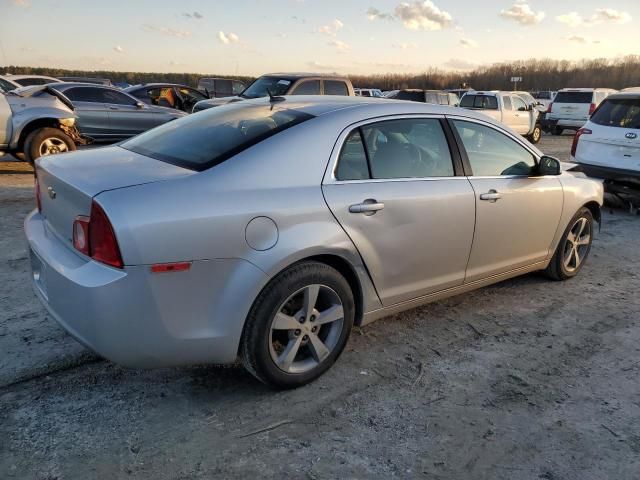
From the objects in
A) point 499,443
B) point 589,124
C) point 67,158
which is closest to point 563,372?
point 499,443

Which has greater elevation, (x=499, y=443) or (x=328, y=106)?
(x=328, y=106)

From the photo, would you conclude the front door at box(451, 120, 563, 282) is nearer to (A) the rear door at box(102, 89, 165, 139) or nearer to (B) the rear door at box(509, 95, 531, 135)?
(A) the rear door at box(102, 89, 165, 139)

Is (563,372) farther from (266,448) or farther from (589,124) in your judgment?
(589,124)

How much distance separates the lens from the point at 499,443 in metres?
2.66

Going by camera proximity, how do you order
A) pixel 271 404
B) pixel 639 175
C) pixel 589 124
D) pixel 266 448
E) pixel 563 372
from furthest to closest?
pixel 589 124
pixel 639 175
pixel 563 372
pixel 271 404
pixel 266 448

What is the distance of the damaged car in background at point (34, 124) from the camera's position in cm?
866

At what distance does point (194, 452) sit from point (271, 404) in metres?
0.53

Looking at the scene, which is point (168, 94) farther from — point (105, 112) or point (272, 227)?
point (272, 227)

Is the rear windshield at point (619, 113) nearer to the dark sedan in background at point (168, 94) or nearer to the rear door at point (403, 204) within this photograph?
the rear door at point (403, 204)

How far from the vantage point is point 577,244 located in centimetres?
496

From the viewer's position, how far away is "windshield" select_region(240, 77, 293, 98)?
39.4 feet

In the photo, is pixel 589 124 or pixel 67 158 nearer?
pixel 67 158

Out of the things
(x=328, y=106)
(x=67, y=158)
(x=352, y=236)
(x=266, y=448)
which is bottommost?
(x=266, y=448)

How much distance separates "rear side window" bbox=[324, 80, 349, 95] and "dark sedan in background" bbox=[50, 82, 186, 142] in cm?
346
